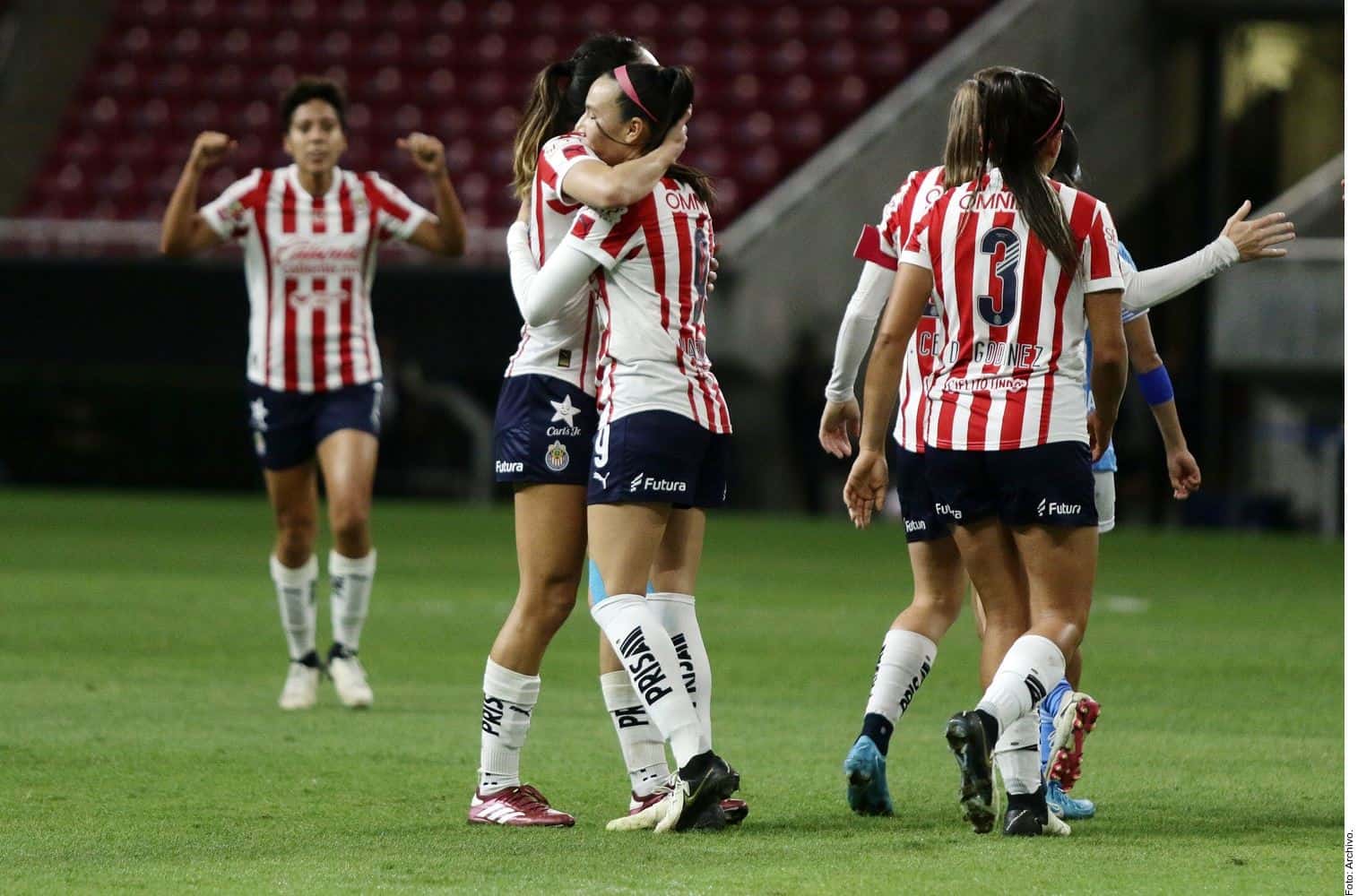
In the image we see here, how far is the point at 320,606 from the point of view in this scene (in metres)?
10.9

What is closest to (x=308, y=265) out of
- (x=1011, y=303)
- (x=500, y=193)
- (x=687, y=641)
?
(x=687, y=641)

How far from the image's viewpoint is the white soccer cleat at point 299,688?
7.39 meters

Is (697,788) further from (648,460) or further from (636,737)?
(648,460)

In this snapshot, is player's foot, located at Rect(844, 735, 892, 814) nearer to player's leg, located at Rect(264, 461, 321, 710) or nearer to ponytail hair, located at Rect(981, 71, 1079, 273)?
ponytail hair, located at Rect(981, 71, 1079, 273)

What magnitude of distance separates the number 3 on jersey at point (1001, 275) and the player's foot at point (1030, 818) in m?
1.07

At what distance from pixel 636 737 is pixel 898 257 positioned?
4.26 feet

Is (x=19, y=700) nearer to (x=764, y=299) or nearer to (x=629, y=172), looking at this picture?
(x=629, y=172)

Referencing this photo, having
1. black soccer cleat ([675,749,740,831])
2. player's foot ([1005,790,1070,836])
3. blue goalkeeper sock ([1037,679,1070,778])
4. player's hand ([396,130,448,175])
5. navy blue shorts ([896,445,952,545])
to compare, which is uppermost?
player's hand ([396,130,448,175])

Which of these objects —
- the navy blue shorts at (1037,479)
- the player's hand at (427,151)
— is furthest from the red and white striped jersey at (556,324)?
the player's hand at (427,151)

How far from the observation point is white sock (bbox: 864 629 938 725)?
535 centimetres

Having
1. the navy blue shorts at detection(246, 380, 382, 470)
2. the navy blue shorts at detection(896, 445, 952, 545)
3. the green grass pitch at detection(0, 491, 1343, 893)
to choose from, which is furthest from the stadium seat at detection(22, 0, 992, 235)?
the navy blue shorts at detection(896, 445, 952, 545)

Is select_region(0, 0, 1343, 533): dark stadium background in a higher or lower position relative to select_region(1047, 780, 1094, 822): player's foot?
higher

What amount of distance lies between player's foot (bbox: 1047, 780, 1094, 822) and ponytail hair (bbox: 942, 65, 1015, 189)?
59.1 inches

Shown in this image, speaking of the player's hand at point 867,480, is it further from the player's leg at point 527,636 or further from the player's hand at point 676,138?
the player's hand at point 676,138
